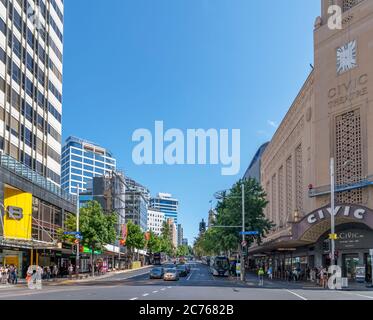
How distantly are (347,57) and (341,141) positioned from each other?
8955 millimetres

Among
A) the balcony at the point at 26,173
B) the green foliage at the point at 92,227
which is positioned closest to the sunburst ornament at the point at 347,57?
the green foliage at the point at 92,227

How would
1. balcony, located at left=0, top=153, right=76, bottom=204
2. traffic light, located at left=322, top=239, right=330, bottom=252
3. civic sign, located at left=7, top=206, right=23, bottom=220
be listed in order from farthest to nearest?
traffic light, located at left=322, top=239, right=330, bottom=252 < civic sign, located at left=7, top=206, right=23, bottom=220 < balcony, located at left=0, top=153, right=76, bottom=204

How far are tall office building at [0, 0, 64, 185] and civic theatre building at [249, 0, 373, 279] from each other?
110ft

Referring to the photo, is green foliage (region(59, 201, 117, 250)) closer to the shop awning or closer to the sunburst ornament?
the shop awning

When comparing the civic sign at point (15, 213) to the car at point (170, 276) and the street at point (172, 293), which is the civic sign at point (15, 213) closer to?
the street at point (172, 293)

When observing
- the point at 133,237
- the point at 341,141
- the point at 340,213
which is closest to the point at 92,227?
the point at 340,213

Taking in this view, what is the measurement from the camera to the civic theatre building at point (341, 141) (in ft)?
176

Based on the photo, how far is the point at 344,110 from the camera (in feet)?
188

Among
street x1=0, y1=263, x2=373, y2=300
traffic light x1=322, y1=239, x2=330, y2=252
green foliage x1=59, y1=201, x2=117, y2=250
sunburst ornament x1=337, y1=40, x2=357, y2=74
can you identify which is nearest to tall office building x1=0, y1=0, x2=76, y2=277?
green foliage x1=59, y1=201, x2=117, y2=250

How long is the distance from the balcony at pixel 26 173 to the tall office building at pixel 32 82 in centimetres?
282

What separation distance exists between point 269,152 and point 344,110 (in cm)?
4688

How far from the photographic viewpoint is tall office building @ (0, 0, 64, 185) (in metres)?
61.4

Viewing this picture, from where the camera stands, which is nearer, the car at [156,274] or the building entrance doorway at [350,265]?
the building entrance doorway at [350,265]

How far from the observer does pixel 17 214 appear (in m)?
55.8
